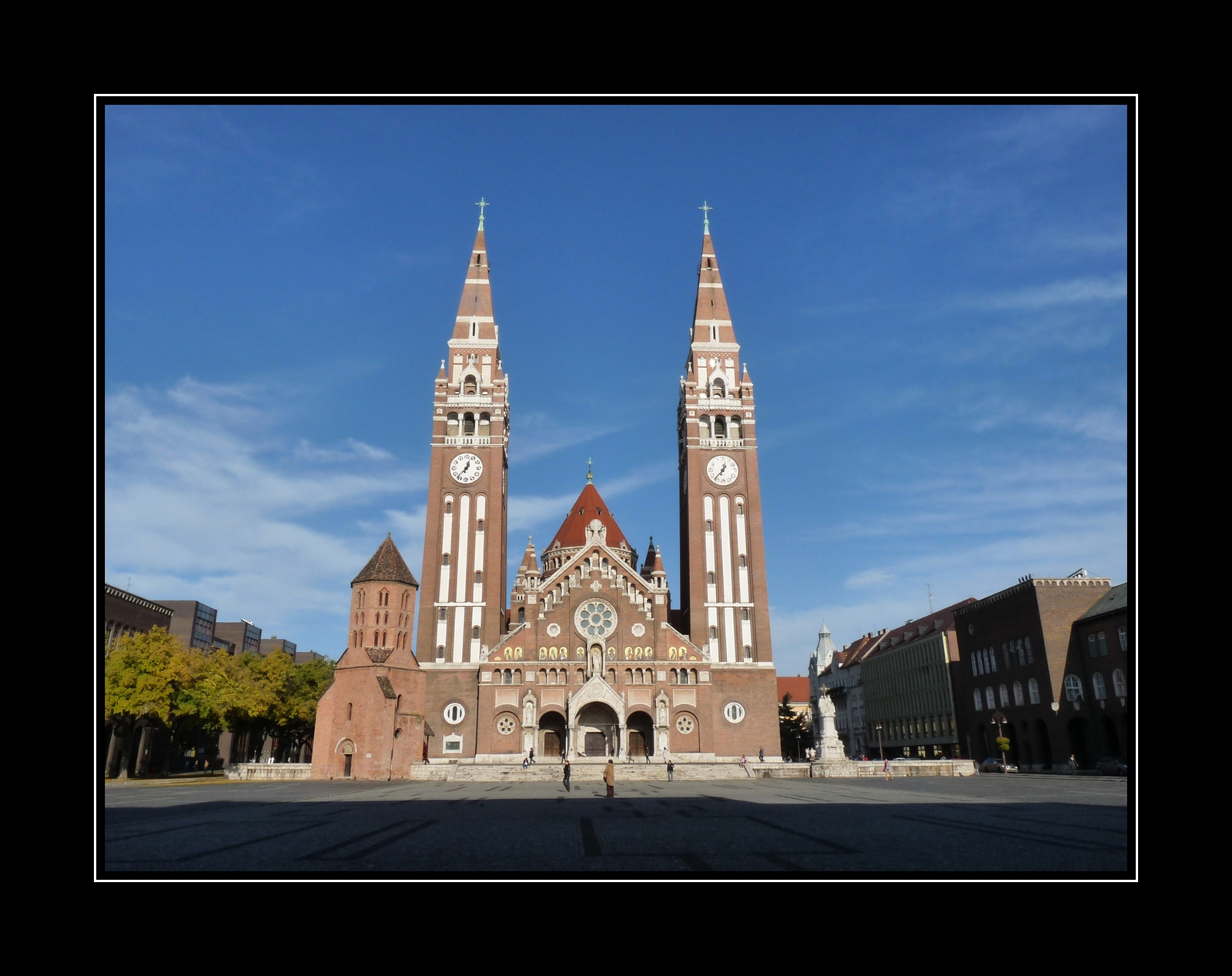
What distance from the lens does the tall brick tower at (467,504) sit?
59438 mm

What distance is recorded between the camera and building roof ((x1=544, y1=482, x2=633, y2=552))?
3024 inches

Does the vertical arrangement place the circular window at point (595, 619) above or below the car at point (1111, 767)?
above

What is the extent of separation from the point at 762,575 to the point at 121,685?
43.4 m

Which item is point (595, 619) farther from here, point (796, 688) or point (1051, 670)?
point (796, 688)

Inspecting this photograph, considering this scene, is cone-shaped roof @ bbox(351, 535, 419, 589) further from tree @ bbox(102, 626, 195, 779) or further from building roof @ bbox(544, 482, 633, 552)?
building roof @ bbox(544, 482, 633, 552)

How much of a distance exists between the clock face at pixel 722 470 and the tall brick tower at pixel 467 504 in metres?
17.5

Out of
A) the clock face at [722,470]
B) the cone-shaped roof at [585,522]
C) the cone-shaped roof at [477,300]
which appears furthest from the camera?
the cone-shaped roof at [585,522]

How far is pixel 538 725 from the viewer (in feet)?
186

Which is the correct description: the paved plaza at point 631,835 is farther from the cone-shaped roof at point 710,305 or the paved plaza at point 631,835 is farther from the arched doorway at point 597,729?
the cone-shaped roof at point 710,305

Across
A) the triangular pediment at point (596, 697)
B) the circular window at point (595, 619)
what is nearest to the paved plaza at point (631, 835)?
the triangular pediment at point (596, 697)

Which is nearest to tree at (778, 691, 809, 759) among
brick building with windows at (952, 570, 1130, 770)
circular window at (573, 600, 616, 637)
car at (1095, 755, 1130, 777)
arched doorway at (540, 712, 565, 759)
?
brick building with windows at (952, 570, 1130, 770)

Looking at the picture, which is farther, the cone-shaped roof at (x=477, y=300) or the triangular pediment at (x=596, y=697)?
the cone-shaped roof at (x=477, y=300)

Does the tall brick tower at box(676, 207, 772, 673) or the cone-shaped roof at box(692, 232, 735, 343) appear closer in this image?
the tall brick tower at box(676, 207, 772, 673)

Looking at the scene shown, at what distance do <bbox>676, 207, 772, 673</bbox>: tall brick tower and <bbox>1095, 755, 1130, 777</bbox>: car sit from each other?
21840 millimetres
